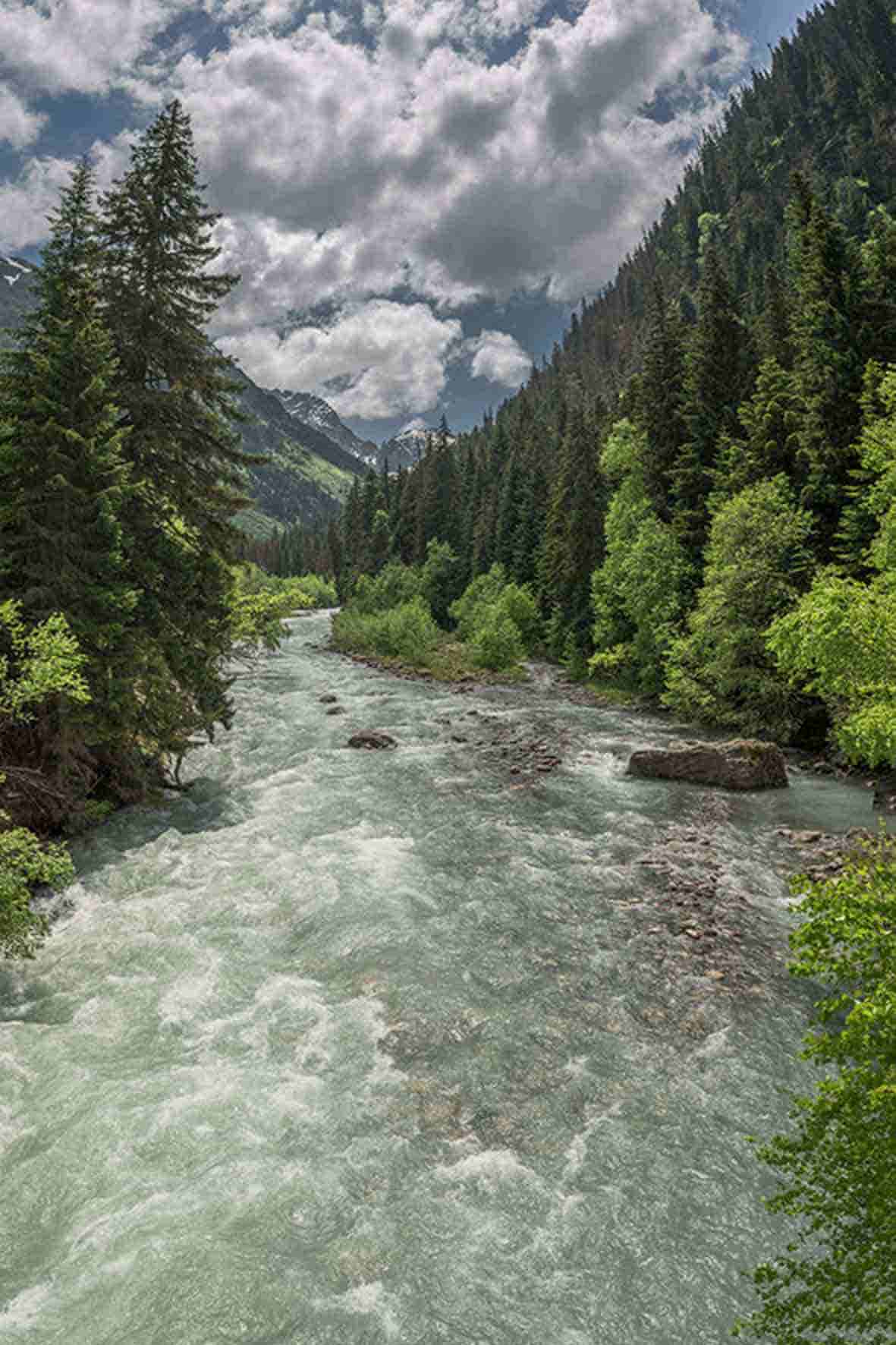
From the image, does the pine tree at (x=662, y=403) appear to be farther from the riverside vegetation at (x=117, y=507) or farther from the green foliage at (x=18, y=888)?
the green foliage at (x=18, y=888)

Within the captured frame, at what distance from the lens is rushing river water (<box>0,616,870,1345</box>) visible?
6223 millimetres

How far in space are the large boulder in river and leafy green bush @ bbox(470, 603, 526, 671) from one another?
31.1 meters

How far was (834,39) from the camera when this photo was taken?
146 metres

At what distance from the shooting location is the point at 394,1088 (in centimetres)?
887

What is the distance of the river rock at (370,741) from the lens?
28625 mm

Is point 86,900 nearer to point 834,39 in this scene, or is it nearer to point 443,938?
point 443,938

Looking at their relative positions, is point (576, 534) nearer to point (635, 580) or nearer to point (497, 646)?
point (497, 646)

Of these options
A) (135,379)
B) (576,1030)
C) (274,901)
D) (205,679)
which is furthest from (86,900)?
(135,379)

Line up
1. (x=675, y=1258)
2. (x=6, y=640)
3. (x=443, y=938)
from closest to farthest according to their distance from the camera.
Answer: (x=675, y=1258) → (x=443, y=938) → (x=6, y=640)

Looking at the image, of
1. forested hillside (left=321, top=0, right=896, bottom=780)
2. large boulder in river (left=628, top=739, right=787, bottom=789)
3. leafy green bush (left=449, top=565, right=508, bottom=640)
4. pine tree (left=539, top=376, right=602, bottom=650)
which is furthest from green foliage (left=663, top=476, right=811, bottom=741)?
leafy green bush (left=449, top=565, right=508, bottom=640)

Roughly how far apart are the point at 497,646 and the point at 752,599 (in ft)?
91.3

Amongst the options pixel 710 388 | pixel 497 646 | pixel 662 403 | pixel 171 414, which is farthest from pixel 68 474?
pixel 497 646

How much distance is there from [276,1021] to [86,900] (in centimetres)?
628

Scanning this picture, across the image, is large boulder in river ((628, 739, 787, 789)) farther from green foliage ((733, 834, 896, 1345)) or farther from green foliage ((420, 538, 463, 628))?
green foliage ((420, 538, 463, 628))
